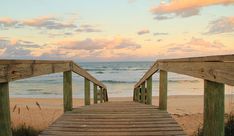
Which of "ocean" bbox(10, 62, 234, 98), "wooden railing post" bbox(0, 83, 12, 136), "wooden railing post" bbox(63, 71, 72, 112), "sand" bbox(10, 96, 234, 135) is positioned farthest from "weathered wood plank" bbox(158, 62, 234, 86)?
"ocean" bbox(10, 62, 234, 98)

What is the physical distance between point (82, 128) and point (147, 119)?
3.20ft

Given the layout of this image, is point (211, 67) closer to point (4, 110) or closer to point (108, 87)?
point (4, 110)

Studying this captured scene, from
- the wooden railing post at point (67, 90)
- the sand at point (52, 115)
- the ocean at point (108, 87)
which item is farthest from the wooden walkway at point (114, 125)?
the ocean at point (108, 87)

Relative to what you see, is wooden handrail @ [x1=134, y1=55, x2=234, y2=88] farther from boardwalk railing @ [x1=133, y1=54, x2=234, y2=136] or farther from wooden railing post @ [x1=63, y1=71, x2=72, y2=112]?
wooden railing post @ [x1=63, y1=71, x2=72, y2=112]

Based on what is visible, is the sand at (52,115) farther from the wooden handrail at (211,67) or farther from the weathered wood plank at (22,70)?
the wooden handrail at (211,67)

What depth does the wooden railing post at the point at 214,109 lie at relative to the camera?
2.51 metres

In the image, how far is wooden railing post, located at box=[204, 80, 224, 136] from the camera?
98.8 inches

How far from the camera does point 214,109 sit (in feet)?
8.32

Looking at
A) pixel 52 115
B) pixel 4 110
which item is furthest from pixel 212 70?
pixel 52 115

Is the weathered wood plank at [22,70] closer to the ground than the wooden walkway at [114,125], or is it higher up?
higher up

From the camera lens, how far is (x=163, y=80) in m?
5.71

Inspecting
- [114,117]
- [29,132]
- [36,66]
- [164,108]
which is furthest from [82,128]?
[29,132]

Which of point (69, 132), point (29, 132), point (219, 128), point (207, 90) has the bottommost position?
point (29, 132)

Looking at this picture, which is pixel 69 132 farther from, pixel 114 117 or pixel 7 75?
pixel 7 75
